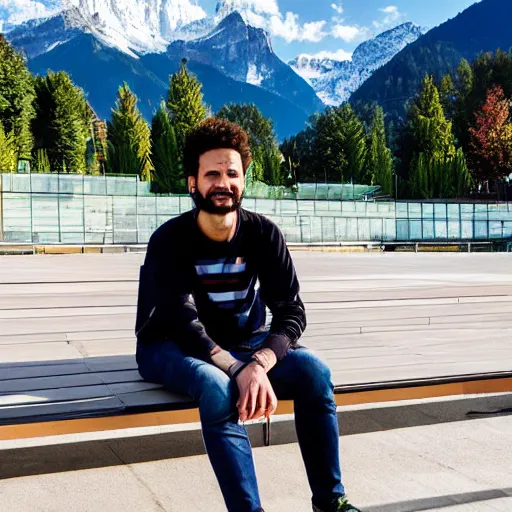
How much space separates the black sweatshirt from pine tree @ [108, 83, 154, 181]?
4698cm

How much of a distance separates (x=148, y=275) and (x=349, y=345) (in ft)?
5.67

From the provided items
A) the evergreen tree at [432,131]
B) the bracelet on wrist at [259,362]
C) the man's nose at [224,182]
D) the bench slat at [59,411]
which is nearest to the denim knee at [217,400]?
the bracelet on wrist at [259,362]

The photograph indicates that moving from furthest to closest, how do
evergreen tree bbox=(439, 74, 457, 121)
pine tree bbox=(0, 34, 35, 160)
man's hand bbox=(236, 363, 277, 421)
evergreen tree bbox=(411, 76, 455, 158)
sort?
evergreen tree bbox=(439, 74, 457, 121)
evergreen tree bbox=(411, 76, 455, 158)
pine tree bbox=(0, 34, 35, 160)
man's hand bbox=(236, 363, 277, 421)

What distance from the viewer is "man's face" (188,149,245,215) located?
2445 millimetres

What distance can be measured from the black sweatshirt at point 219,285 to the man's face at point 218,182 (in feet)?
0.31

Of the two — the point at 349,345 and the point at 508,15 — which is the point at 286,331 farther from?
the point at 508,15

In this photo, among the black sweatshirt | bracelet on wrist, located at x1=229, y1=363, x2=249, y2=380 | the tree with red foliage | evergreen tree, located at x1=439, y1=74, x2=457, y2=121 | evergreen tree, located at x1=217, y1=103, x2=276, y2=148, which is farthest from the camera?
evergreen tree, located at x1=217, y1=103, x2=276, y2=148

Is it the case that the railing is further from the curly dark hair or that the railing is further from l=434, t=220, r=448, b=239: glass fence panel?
the curly dark hair

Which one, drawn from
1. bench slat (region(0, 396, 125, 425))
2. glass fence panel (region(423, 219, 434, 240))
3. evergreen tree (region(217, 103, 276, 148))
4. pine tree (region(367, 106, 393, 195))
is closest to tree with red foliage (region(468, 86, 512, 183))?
pine tree (region(367, 106, 393, 195))

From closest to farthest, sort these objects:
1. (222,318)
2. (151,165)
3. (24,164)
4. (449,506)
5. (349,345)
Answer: (449,506) → (222,318) → (349,345) → (24,164) → (151,165)

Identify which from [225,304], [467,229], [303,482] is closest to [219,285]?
[225,304]

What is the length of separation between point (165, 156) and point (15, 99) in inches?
430

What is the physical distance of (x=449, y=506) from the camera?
2.31 metres

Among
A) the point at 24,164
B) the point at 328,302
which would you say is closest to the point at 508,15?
the point at 24,164
